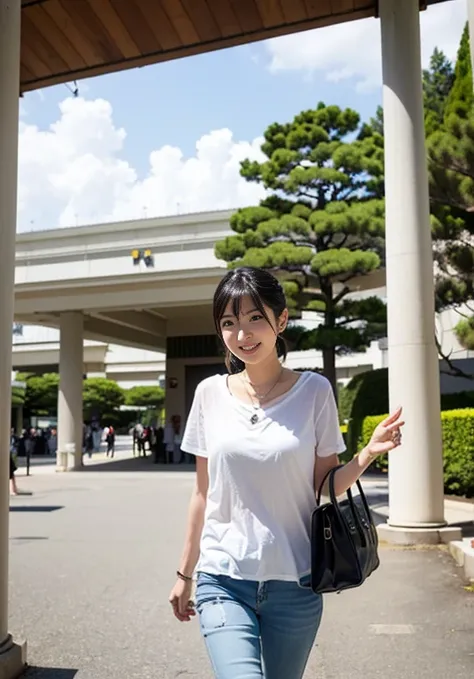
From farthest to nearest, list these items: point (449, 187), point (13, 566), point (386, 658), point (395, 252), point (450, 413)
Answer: point (450, 413) → point (449, 187) → point (395, 252) → point (13, 566) → point (386, 658)

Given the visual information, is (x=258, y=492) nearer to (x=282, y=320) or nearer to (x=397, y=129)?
(x=282, y=320)

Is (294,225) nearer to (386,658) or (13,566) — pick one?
(13,566)

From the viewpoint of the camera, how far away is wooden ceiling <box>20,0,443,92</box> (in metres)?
6.64

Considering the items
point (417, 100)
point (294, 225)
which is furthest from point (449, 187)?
point (294, 225)

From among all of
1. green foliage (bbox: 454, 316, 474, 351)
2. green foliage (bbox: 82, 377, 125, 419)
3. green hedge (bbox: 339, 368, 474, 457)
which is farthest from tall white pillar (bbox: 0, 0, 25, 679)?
green foliage (bbox: 82, 377, 125, 419)

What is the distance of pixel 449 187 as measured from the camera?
11.1m

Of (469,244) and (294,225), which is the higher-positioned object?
(294,225)

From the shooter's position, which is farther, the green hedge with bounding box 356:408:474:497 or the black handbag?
the green hedge with bounding box 356:408:474:497

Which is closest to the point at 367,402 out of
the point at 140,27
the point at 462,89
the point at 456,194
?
the point at 456,194

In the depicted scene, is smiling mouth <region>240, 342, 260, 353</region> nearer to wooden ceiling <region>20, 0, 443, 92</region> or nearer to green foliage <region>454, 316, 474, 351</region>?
wooden ceiling <region>20, 0, 443, 92</region>

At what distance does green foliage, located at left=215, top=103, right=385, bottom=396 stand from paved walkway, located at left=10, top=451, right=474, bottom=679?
8698mm

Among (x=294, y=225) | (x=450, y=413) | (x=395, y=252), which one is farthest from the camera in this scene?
(x=294, y=225)

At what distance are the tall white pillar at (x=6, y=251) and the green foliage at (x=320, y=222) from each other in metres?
12.0

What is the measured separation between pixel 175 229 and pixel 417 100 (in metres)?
13.2
